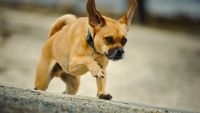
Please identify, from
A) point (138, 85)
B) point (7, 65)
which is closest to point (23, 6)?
point (7, 65)

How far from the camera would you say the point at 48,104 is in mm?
4098

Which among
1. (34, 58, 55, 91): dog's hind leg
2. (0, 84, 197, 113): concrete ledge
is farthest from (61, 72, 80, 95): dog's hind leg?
(0, 84, 197, 113): concrete ledge

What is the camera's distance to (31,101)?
4.11 meters

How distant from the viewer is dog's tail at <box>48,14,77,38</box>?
6312 mm

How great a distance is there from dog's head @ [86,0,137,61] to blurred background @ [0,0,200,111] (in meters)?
4.04

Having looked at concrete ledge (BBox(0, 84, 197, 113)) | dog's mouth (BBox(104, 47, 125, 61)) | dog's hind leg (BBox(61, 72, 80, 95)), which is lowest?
concrete ledge (BBox(0, 84, 197, 113))

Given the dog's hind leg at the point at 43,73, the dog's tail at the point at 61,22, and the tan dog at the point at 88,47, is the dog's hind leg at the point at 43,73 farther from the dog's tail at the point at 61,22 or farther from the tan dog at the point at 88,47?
the dog's tail at the point at 61,22

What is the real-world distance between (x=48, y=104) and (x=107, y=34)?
1.41m

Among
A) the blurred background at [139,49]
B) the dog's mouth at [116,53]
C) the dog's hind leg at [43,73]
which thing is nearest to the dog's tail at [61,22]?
the dog's hind leg at [43,73]

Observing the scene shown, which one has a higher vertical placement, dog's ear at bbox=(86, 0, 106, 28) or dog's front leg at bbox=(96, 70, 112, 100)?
dog's ear at bbox=(86, 0, 106, 28)

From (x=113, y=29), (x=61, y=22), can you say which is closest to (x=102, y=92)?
(x=113, y=29)

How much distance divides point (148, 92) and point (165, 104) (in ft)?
2.49

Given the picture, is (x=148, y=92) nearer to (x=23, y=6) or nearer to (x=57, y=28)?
(x=57, y=28)

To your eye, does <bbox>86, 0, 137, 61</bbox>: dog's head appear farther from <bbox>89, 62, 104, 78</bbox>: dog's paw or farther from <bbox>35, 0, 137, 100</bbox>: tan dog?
<bbox>89, 62, 104, 78</bbox>: dog's paw
